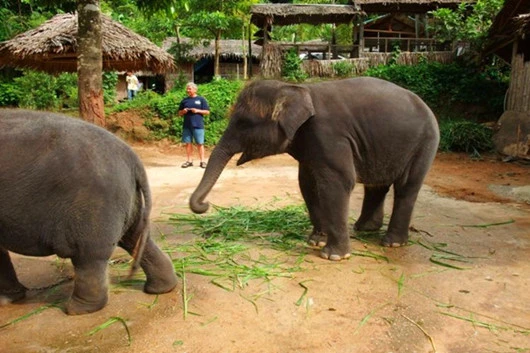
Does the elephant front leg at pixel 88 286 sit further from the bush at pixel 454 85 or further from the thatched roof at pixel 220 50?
the thatched roof at pixel 220 50

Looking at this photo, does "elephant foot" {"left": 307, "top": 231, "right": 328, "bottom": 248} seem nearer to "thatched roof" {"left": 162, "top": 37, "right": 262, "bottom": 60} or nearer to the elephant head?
the elephant head

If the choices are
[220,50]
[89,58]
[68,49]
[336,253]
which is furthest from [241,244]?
[220,50]

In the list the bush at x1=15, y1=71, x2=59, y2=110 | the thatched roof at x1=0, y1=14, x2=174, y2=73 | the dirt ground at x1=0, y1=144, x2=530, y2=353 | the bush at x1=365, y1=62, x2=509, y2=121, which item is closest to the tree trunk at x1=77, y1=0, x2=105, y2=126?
the dirt ground at x1=0, y1=144, x2=530, y2=353

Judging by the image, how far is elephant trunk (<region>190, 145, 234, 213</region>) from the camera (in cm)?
408

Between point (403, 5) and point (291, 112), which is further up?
point (403, 5)

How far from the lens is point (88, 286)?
3035 mm

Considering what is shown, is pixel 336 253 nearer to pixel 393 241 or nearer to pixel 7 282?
pixel 393 241

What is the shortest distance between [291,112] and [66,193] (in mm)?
2113

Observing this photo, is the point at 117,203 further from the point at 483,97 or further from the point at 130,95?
the point at 130,95

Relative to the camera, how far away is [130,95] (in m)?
21.8

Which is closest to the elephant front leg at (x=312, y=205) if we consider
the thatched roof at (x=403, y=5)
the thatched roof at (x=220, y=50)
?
the thatched roof at (x=403, y=5)

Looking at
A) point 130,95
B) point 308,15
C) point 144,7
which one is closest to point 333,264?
point 144,7

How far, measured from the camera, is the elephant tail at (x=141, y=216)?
3.24 m

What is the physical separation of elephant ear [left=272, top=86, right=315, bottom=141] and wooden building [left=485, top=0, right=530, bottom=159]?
29.1ft
